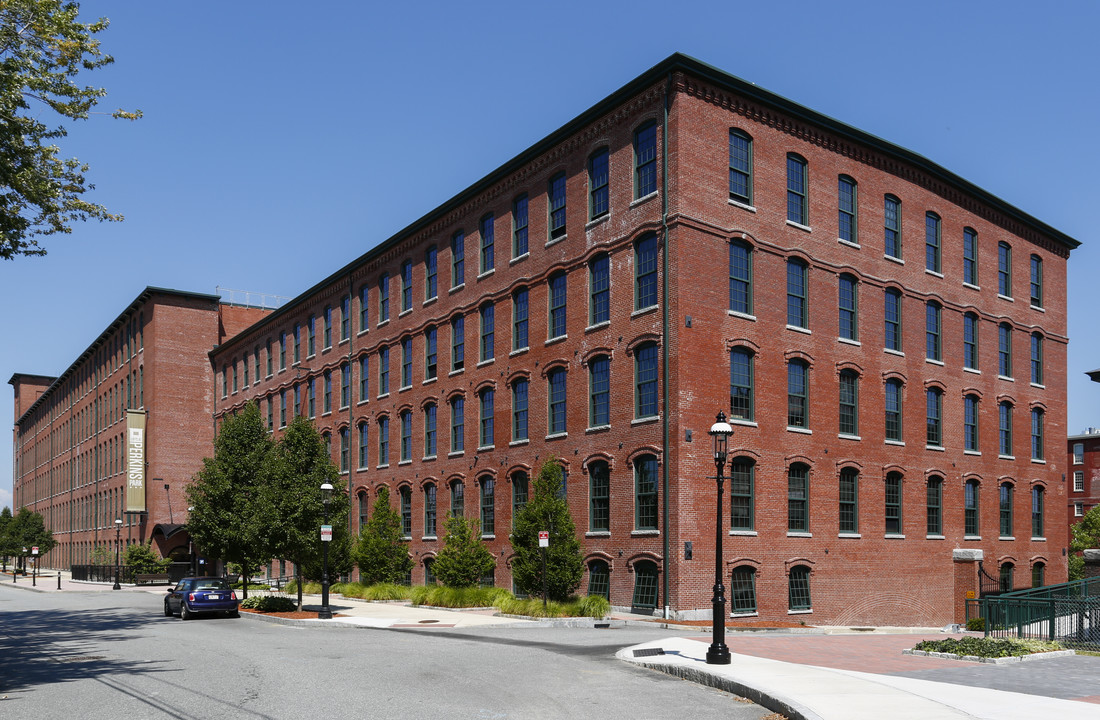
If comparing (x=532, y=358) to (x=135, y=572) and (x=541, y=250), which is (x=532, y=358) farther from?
(x=135, y=572)

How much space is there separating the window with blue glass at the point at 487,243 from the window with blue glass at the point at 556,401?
6559 mm

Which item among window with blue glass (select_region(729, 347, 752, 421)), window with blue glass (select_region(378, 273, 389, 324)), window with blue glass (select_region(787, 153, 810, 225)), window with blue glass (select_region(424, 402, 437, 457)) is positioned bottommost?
window with blue glass (select_region(424, 402, 437, 457))

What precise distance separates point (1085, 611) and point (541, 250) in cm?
2114

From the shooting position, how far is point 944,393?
37.0 metres

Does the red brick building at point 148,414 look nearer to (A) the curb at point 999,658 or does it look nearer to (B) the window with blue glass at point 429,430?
(B) the window with blue glass at point 429,430

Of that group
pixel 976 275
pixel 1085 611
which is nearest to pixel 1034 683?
pixel 1085 611

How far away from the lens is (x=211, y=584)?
3111cm

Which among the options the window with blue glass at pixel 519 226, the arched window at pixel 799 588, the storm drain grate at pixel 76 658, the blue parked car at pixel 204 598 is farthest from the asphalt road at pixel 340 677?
the window with blue glass at pixel 519 226

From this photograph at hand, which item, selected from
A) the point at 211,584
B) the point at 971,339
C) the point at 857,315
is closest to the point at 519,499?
the point at 211,584

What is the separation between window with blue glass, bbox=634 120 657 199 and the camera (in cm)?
3030

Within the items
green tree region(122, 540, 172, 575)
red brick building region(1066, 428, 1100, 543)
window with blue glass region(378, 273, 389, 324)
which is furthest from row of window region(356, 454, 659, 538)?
red brick building region(1066, 428, 1100, 543)

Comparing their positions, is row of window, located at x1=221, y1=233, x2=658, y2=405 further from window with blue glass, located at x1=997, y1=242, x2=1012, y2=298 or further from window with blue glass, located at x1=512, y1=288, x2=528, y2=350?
window with blue glass, located at x1=997, y1=242, x2=1012, y2=298

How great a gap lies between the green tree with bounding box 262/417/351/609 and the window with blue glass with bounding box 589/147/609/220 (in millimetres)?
12962

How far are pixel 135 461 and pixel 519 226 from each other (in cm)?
4539
